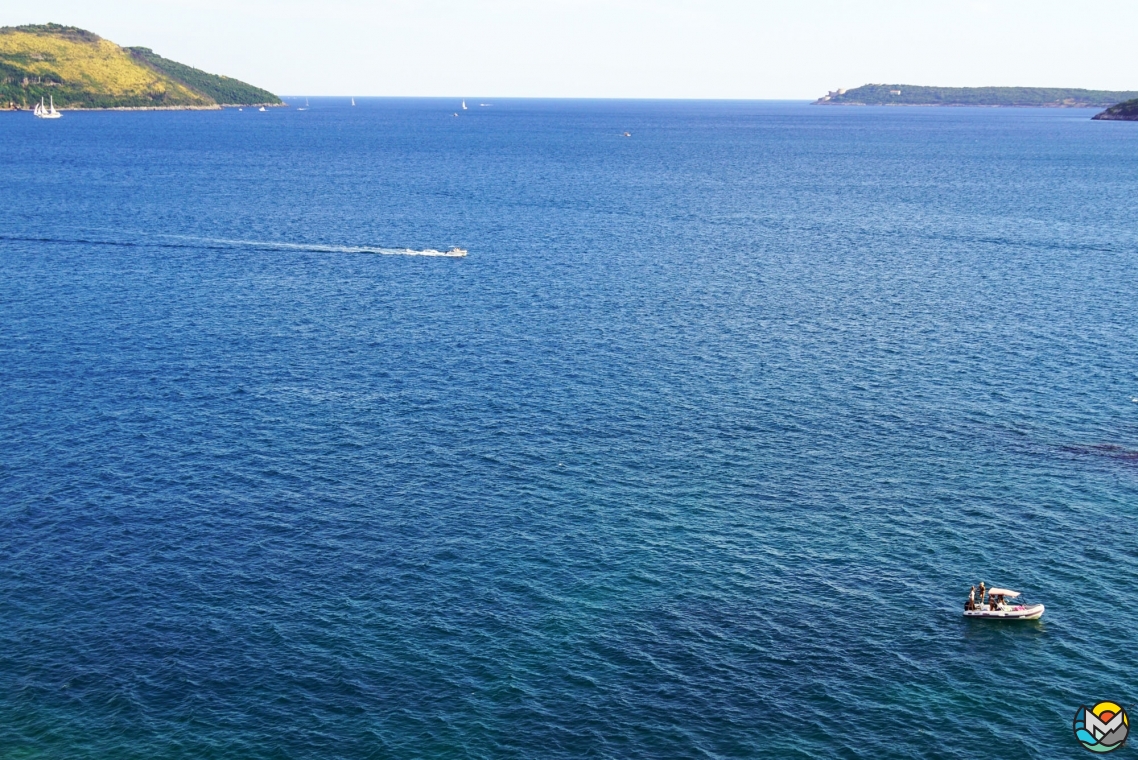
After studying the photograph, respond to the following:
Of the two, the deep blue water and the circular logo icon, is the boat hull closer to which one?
the deep blue water

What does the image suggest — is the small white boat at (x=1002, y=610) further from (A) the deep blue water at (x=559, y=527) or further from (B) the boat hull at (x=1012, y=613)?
(A) the deep blue water at (x=559, y=527)

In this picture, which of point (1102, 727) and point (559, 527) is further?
point (559, 527)

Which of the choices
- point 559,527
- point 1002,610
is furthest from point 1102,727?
point 559,527

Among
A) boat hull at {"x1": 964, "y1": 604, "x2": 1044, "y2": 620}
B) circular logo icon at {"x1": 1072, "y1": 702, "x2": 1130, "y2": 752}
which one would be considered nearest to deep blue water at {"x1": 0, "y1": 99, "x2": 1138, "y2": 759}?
boat hull at {"x1": 964, "y1": 604, "x2": 1044, "y2": 620}

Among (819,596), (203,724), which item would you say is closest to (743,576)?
(819,596)

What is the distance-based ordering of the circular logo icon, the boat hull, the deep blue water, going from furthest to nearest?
the boat hull
the deep blue water
the circular logo icon

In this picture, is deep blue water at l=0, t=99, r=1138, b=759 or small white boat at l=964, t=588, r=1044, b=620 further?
small white boat at l=964, t=588, r=1044, b=620

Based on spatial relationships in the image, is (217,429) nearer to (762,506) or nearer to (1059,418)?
(762,506)

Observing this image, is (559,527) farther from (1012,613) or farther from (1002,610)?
(1012,613)
